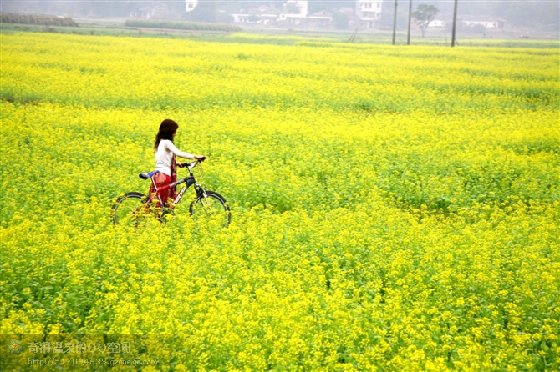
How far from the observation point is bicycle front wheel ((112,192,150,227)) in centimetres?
1186

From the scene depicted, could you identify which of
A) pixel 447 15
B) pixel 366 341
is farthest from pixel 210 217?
pixel 447 15

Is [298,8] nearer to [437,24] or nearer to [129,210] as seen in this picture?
[437,24]

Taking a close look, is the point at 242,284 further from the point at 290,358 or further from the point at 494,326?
the point at 494,326

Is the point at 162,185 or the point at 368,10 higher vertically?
the point at 368,10

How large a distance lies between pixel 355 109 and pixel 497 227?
15896mm

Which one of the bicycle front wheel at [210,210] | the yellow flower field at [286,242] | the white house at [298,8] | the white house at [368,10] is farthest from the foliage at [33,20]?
the white house at [298,8]

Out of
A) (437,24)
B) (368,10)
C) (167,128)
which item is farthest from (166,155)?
(368,10)

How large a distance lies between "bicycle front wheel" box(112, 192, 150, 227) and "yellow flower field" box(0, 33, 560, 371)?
8.1 inches

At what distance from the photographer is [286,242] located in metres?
11.4

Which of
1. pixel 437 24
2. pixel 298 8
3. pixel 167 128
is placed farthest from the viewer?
pixel 298 8

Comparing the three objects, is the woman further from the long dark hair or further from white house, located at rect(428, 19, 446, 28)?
white house, located at rect(428, 19, 446, 28)

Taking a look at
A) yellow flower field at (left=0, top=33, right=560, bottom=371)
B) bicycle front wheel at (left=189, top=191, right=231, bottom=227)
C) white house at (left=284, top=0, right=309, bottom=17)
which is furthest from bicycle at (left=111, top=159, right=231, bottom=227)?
white house at (left=284, top=0, right=309, bottom=17)

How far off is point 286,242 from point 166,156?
2.63 m

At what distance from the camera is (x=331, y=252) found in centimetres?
1140
